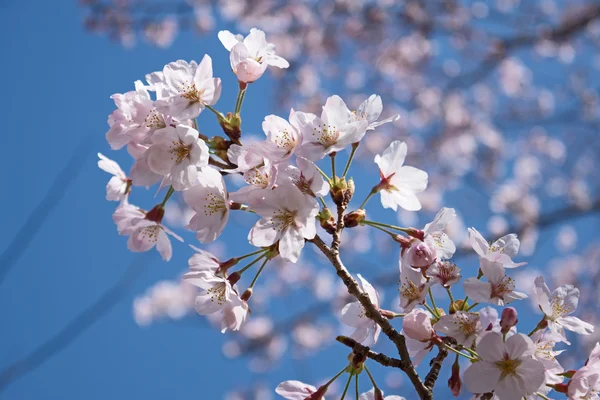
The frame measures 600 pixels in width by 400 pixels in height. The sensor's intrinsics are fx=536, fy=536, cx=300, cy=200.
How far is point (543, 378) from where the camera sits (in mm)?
1034

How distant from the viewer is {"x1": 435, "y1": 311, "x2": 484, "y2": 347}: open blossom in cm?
108

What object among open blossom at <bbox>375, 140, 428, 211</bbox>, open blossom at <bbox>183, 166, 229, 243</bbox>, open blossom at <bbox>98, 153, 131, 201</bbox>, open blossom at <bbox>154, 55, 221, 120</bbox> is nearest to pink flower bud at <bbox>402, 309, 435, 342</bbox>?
open blossom at <bbox>375, 140, 428, 211</bbox>

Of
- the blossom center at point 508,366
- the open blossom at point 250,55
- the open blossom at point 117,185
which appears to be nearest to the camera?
the blossom center at point 508,366

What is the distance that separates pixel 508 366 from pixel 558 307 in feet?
0.98

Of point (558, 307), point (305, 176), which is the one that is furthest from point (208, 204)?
point (558, 307)

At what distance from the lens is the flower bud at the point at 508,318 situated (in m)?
1.05

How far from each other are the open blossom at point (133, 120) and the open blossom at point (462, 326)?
0.73 m

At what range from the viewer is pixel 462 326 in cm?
109

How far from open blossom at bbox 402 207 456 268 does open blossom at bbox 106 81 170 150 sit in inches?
24.0

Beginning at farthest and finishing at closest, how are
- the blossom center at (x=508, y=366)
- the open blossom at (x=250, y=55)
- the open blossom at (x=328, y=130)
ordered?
the open blossom at (x=250, y=55) → the open blossom at (x=328, y=130) → the blossom center at (x=508, y=366)

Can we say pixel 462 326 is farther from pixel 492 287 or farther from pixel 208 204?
pixel 208 204

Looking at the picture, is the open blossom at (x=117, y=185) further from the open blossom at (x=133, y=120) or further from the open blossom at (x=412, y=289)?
the open blossom at (x=412, y=289)

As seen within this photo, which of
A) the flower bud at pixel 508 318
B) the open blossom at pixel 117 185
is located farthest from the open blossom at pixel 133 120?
the flower bud at pixel 508 318

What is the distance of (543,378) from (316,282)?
8.08 meters
